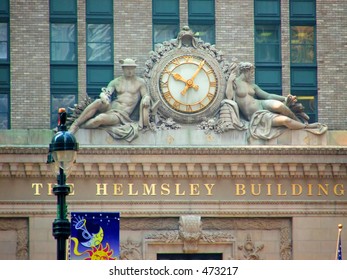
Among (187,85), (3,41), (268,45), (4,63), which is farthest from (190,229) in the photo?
(3,41)

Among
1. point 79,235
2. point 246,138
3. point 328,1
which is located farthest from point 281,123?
point 79,235

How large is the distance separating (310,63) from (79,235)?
38.2 ft

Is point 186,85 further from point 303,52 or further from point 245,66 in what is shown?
point 303,52

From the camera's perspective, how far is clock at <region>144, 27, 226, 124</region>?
56.8 m

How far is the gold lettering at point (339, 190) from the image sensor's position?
5688 cm

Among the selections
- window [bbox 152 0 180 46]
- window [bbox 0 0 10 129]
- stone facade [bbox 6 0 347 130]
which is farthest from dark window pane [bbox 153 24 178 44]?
window [bbox 0 0 10 129]

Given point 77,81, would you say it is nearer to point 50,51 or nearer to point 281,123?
point 50,51

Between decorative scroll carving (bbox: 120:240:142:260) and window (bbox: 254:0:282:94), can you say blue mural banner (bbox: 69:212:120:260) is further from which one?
window (bbox: 254:0:282:94)

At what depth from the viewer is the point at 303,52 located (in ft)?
193

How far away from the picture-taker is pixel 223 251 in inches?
2227

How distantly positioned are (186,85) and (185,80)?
0.15 meters

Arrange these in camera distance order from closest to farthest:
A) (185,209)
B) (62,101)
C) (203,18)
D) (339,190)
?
(185,209) < (339,190) < (62,101) < (203,18)

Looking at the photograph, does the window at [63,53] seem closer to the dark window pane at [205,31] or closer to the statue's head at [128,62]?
the statue's head at [128,62]

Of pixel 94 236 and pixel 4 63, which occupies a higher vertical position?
pixel 4 63
